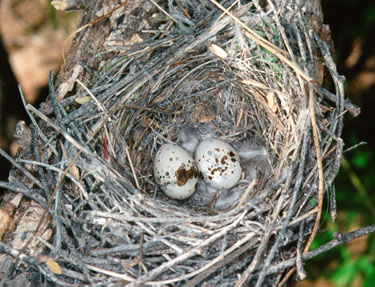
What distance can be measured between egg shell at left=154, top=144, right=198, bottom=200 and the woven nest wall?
0.09 m

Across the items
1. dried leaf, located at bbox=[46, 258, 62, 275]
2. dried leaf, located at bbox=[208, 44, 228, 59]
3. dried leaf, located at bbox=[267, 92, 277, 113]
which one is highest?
dried leaf, located at bbox=[208, 44, 228, 59]

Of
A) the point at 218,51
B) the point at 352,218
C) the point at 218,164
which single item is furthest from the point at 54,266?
the point at 352,218

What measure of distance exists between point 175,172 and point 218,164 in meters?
0.22

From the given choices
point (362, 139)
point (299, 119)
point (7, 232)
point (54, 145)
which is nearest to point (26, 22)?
point (54, 145)

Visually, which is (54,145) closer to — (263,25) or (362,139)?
(263,25)

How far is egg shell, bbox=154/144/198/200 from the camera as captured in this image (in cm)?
202

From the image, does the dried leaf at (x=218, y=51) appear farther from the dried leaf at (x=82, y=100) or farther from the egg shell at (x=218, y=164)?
the dried leaf at (x=82, y=100)

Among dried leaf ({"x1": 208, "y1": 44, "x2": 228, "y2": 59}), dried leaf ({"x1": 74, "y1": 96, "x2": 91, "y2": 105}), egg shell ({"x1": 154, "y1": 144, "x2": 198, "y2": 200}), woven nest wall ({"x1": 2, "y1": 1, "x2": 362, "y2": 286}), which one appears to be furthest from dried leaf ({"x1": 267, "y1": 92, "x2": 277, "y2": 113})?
dried leaf ({"x1": 74, "y1": 96, "x2": 91, "y2": 105})

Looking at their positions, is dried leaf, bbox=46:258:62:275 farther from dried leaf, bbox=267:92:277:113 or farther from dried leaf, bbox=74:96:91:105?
dried leaf, bbox=267:92:277:113

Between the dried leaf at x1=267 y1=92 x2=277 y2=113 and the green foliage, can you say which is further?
A: the green foliage

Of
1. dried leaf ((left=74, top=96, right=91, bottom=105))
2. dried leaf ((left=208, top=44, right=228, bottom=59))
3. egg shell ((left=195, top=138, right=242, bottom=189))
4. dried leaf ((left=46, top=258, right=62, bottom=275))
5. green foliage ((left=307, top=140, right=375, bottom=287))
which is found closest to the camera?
dried leaf ((left=46, top=258, right=62, bottom=275))

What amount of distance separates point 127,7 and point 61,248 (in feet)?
3.46

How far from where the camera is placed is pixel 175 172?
2016mm

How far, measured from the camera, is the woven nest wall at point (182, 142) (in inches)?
63.5
